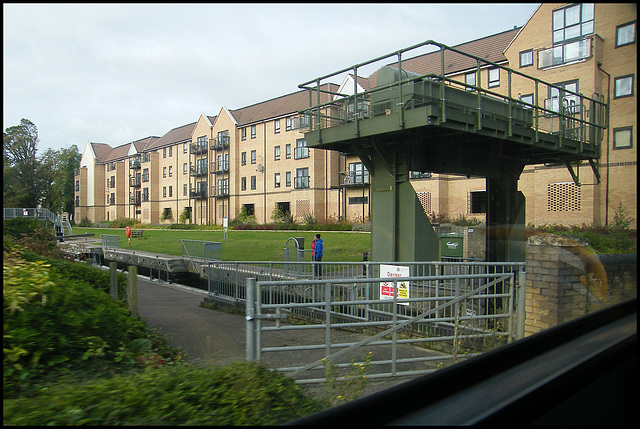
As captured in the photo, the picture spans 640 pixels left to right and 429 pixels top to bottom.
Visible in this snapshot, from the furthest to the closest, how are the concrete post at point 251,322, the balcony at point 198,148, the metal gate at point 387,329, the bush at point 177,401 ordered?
1. the balcony at point 198,148
2. the metal gate at point 387,329
3. the concrete post at point 251,322
4. the bush at point 177,401

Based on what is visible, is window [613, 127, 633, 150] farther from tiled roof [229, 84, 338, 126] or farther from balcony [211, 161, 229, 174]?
balcony [211, 161, 229, 174]

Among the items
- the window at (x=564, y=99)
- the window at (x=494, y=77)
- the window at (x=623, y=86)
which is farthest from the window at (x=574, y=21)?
the window at (x=494, y=77)

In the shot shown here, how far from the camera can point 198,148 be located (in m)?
6.34

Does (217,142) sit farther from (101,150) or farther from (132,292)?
(132,292)

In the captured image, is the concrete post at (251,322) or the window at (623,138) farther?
the concrete post at (251,322)

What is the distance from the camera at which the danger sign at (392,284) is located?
718 cm

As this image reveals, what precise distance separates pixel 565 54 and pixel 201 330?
8.10 meters

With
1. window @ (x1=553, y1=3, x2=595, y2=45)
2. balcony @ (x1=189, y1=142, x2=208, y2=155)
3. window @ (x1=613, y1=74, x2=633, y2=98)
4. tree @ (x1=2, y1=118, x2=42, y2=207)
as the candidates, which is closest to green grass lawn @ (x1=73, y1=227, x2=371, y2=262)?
balcony @ (x1=189, y1=142, x2=208, y2=155)

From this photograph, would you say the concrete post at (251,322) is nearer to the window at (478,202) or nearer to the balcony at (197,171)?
the balcony at (197,171)

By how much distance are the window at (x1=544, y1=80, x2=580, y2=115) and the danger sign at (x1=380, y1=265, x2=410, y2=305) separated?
3.88m

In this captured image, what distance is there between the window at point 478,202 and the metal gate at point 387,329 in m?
4.44

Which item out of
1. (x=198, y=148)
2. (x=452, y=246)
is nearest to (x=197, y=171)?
(x=198, y=148)

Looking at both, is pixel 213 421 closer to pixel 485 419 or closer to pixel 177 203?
pixel 485 419

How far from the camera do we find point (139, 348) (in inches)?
201
